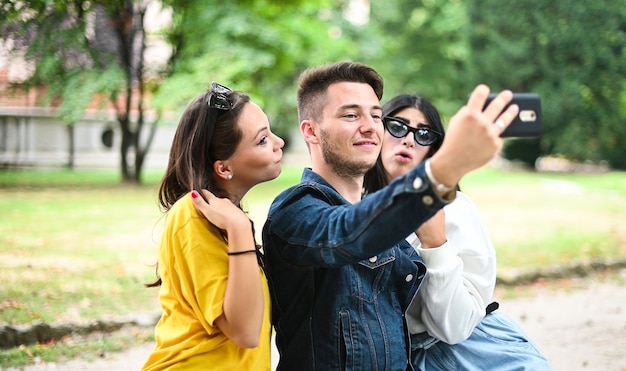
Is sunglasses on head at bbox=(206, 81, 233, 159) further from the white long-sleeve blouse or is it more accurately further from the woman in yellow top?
the white long-sleeve blouse

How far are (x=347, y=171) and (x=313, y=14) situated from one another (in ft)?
55.4

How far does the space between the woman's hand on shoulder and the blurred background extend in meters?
0.91

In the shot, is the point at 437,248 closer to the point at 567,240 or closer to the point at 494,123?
the point at 494,123

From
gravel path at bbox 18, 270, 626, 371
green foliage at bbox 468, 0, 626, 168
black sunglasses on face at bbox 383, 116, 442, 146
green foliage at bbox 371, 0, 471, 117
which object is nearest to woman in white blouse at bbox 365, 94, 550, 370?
black sunglasses on face at bbox 383, 116, 442, 146

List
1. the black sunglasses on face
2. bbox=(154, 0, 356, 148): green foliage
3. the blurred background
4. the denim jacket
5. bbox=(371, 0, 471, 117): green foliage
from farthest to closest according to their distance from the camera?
bbox=(371, 0, 471, 117): green foliage
bbox=(154, 0, 356, 148): green foliage
the blurred background
the black sunglasses on face
the denim jacket

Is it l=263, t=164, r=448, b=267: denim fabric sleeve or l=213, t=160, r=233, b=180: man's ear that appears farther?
l=213, t=160, r=233, b=180: man's ear

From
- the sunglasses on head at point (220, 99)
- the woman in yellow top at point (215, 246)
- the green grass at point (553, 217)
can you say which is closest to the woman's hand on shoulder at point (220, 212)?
the woman in yellow top at point (215, 246)

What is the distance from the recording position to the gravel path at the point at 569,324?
453 centimetres

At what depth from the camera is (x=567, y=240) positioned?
9.05 metres

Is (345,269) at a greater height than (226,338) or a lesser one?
greater

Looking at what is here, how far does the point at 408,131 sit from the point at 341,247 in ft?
3.84

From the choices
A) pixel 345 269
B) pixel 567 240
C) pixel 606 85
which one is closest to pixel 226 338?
pixel 345 269

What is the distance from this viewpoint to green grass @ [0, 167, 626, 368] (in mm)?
5441

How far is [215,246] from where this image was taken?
5.94ft
